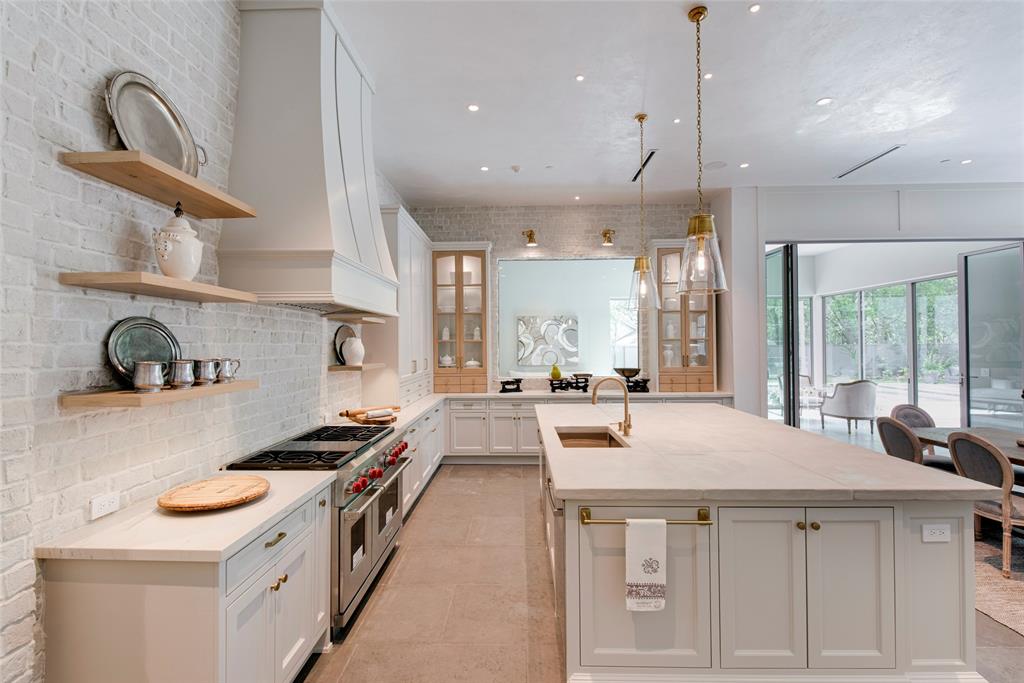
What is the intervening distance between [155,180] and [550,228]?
182 inches

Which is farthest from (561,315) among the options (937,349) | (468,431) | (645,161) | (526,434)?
(937,349)

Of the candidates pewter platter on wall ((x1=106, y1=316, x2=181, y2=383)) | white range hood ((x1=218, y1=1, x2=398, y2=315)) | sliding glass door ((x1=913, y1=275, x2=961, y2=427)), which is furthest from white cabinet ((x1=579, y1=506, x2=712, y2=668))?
sliding glass door ((x1=913, y1=275, x2=961, y2=427))

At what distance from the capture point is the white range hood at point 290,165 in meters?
2.25

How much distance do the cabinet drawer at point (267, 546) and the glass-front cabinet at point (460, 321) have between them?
381 cm

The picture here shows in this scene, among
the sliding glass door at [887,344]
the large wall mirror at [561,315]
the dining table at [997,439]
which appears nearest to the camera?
the dining table at [997,439]

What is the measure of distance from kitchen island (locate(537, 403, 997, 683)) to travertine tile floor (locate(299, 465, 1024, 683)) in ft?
1.72

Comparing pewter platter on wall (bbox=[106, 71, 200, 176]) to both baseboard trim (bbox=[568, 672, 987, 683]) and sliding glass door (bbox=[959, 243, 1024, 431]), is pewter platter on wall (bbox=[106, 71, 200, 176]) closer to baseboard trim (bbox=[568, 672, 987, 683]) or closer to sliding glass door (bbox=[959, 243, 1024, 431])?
baseboard trim (bbox=[568, 672, 987, 683])

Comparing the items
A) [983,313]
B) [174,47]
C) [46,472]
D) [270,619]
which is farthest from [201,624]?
[983,313]

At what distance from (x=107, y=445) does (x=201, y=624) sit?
73 cm

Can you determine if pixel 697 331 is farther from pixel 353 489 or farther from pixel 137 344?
pixel 137 344

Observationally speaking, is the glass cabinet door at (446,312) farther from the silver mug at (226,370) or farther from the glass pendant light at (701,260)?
the silver mug at (226,370)

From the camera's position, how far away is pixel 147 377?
1589mm

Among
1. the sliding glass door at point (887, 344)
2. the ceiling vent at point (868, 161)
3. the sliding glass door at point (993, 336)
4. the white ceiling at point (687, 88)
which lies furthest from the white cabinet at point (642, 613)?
the sliding glass door at point (887, 344)

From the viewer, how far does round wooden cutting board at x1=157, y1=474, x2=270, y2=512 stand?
64.7 inches
